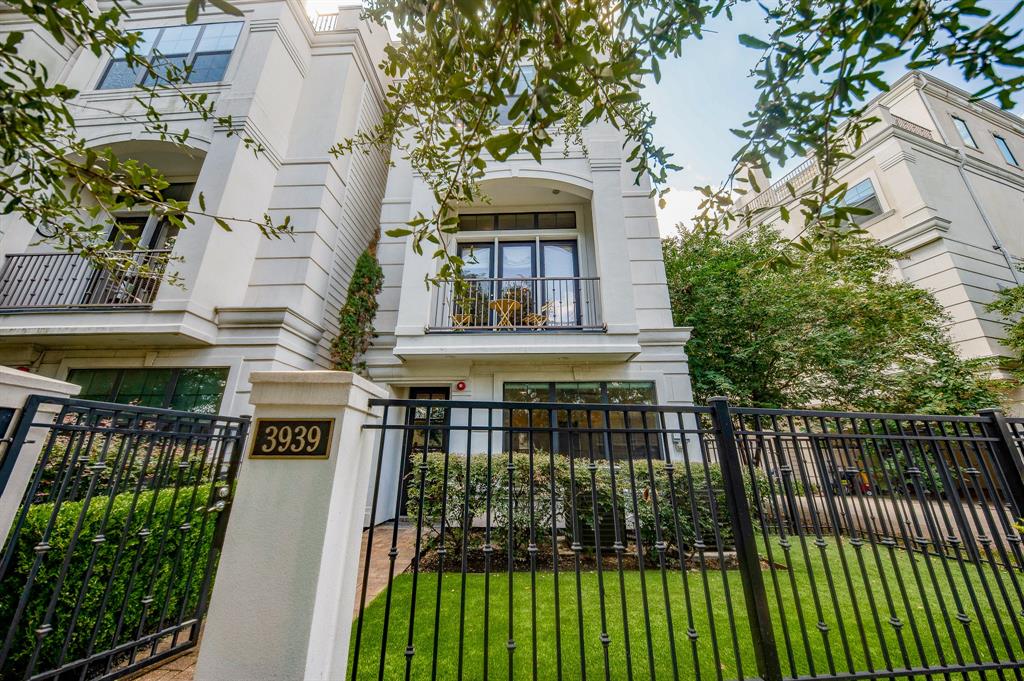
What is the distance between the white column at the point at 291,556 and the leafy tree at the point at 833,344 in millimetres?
8497

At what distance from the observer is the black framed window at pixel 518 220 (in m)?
8.66

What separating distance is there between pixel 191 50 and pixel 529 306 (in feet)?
30.1

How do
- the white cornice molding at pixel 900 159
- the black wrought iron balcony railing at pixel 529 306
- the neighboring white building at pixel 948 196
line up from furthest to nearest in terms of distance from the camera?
the white cornice molding at pixel 900 159 → the neighboring white building at pixel 948 196 → the black wrought iron balcony railing at pixel 529 306

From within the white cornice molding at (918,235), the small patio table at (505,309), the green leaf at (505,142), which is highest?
the white cornice molding at (918,235)

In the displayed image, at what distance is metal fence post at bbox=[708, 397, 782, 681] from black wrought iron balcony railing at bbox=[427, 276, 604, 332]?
4.71 meters

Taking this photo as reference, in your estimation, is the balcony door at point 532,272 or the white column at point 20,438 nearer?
the white column at point 20,438

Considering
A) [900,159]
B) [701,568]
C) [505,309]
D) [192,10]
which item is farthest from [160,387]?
[900,159]

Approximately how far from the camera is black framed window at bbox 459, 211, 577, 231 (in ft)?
28.4

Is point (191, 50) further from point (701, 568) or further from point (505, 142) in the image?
point (701, 568)

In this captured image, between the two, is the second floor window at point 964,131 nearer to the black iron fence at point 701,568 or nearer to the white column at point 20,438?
the black iron fence at point 701,568

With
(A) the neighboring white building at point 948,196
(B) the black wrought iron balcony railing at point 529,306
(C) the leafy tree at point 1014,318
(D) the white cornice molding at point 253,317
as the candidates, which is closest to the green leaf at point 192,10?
(D) the white cornice molding at point 253,317

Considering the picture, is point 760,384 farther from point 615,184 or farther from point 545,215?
point 545,215

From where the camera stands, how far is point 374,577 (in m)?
4.32

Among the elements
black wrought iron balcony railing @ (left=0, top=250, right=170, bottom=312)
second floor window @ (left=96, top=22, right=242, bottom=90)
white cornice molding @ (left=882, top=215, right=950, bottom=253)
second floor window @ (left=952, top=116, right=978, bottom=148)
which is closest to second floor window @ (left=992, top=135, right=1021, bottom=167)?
second floor window @ (left=952, top=116, right=978, bottom=148)
